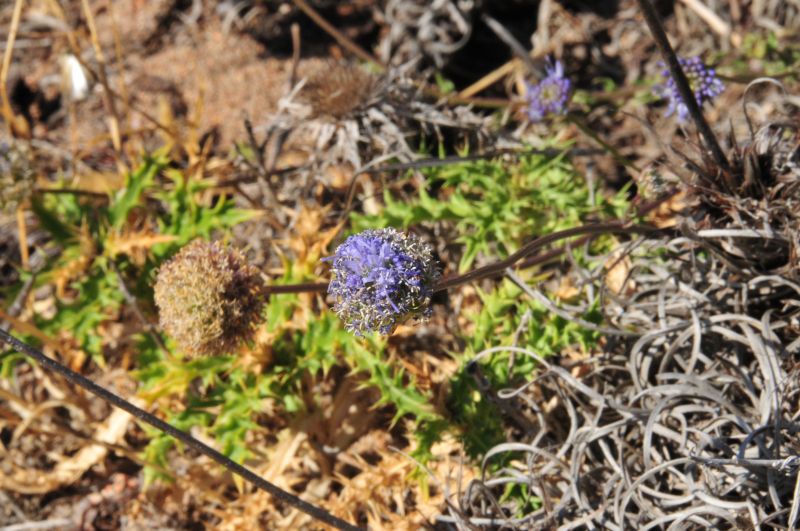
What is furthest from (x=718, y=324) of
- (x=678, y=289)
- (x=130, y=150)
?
(x=130, y=150)

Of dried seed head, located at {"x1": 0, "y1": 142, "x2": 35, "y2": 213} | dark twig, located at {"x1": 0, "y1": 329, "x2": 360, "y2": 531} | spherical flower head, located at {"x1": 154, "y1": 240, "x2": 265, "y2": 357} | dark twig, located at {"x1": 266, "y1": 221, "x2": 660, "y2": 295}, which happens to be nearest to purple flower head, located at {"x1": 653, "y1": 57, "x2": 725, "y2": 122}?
dark twig, located at {"x1": 266, "y1": 221, "x2": 660, "y2": 295}

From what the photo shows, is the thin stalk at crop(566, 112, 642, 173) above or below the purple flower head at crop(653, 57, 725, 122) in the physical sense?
below

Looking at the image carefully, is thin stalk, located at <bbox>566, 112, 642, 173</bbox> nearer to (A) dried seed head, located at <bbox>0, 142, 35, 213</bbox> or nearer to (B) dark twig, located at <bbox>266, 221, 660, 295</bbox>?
(B) dark twig, located at <bbox>266, 221, 660, 295</bbox>

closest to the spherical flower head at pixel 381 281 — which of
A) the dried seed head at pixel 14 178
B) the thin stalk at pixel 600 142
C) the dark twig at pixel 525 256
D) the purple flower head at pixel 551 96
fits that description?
the dark twig at pixel 525 256

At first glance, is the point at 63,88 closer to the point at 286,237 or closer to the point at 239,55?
the point at 239,55

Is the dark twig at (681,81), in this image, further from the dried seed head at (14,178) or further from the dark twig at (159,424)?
the dried seed head at (14,178)

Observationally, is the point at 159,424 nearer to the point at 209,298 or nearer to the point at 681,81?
the point at 209,298
